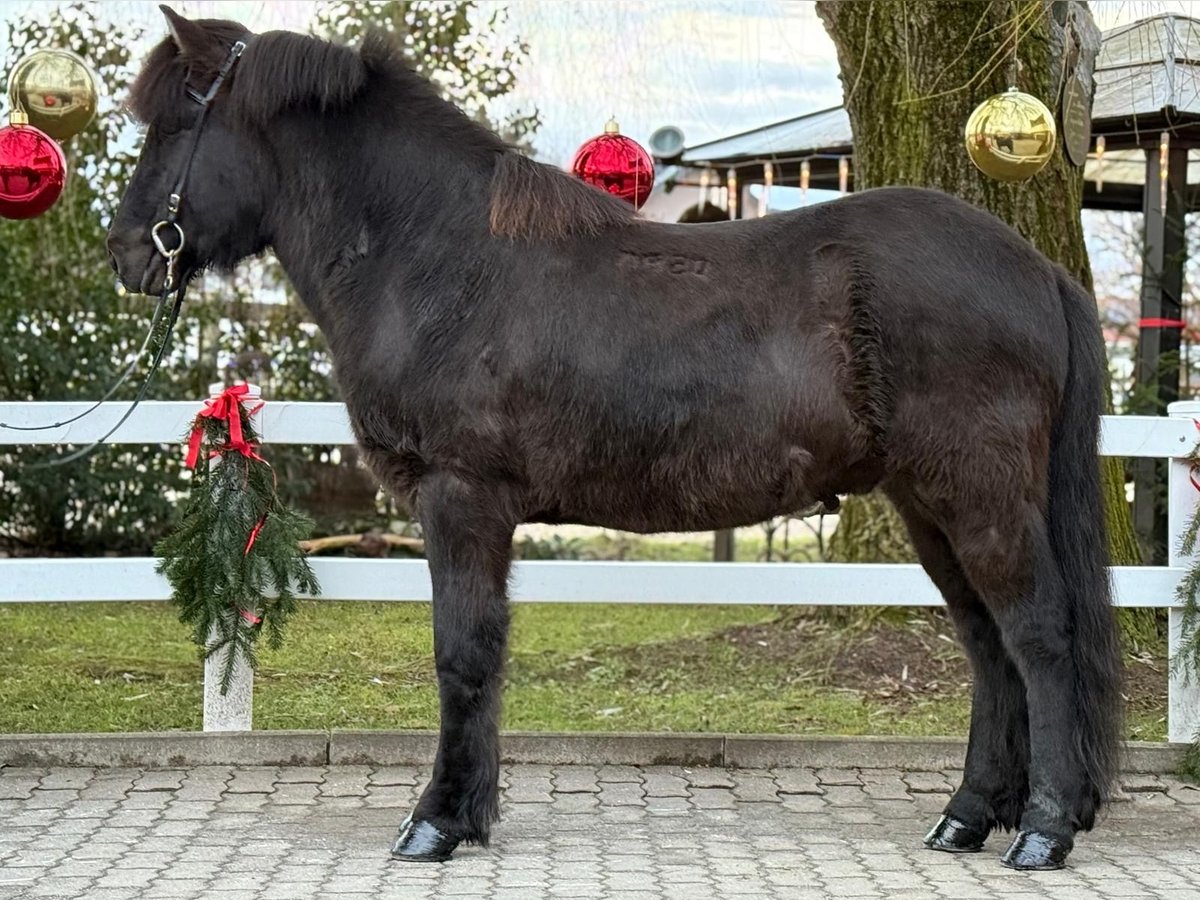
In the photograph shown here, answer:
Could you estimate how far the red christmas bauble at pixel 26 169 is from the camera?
5.54 m

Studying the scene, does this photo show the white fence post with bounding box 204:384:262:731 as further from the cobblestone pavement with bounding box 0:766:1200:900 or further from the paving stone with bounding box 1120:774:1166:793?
the paving stone with bounding box 1120:774:1166:793

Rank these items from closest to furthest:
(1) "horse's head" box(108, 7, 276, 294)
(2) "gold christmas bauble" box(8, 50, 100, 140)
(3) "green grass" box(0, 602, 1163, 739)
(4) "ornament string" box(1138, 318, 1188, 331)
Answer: (1) "horse's head" box(108, 7, 276, 294) → (2) "gold christmas bauble" box(8, 50, 100, 140) → (3) "green grass" box(0, 602, 1163, 739) → (4) "ornament string" box(1138, 318, 1188, 331)

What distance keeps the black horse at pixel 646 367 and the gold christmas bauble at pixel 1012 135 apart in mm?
1283

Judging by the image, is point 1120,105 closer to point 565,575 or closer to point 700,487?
point 565,575

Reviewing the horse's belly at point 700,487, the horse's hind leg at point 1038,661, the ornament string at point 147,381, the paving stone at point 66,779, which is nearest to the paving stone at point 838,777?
the horse's hind leg at point 1038,661

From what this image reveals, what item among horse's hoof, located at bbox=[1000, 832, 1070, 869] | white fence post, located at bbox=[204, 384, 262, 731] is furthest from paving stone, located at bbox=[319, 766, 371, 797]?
horse's hoof, located at bbox=[1000, 832, 1070, 869]

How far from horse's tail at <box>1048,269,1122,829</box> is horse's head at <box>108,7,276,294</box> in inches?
104

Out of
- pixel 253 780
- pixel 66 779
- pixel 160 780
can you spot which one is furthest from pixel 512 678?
pixel 66 779

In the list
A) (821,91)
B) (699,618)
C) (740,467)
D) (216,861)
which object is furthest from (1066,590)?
(821,91)

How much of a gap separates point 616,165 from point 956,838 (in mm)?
3152

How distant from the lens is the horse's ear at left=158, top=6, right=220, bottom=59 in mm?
4570

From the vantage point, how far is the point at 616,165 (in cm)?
634

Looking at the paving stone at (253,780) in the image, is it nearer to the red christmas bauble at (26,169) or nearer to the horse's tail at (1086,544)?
the red christmas bauble at (26,169)

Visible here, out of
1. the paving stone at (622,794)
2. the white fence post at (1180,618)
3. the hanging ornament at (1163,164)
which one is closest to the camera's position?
the paving stone at (622,794)
